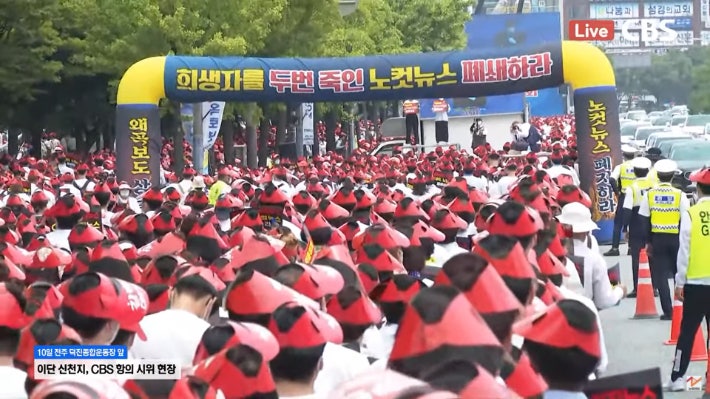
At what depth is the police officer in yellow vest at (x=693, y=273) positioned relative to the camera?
11.1 metres

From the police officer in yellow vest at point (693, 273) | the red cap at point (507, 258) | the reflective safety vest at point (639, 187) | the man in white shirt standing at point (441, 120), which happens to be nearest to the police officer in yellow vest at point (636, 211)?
the reflective safety vest at point (639, 187)

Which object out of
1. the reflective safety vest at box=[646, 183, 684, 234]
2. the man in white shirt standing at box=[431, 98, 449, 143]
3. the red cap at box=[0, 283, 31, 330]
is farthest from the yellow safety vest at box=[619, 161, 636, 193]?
the man in white shirt standing at box=[431, 98, 449, 143]

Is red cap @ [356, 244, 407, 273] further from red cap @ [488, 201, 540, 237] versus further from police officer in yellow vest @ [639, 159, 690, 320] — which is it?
police officer in yellow vest @ [639, 159, 690, 320]

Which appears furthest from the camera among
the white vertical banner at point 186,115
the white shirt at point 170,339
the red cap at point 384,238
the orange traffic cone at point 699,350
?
the white vertical banner at point 186,115

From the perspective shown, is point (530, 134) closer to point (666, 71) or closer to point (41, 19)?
point (41, 19)

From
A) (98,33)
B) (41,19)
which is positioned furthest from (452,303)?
(41,19)

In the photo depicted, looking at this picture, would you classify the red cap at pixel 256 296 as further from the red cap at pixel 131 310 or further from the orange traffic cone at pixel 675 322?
the orange traffic cone at pixel 675 322

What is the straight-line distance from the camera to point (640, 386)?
5.47m

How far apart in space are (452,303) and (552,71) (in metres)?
21.2

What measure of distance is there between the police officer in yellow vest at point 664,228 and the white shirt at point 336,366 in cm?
873

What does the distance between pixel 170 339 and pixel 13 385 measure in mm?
688

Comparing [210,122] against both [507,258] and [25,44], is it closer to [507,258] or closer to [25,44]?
[25,44]

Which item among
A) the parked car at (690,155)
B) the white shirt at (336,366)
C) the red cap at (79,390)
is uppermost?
the red cap at (79,390)

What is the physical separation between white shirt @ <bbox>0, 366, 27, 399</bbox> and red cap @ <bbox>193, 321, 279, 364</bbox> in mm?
987
